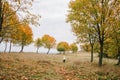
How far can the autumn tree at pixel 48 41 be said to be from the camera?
127 meters

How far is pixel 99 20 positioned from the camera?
31594 mm

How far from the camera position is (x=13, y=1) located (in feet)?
80.1

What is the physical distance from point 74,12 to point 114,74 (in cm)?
1233

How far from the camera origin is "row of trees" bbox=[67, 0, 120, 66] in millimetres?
31044

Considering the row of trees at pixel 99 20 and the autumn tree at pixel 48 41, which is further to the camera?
the autumn tree at pixel 48 41

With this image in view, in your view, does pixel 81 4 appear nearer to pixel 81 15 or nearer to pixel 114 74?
pixel 81 15

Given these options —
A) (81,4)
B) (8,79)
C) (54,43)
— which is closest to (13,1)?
(8,79)

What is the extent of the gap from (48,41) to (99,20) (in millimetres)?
96734

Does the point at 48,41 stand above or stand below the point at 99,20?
above

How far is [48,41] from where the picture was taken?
419ft

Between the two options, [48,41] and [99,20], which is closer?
[99,20]

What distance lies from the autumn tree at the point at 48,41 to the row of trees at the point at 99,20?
90.4 metres

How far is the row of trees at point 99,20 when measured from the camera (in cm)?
3104

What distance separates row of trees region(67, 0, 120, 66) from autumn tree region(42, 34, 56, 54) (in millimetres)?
90426
